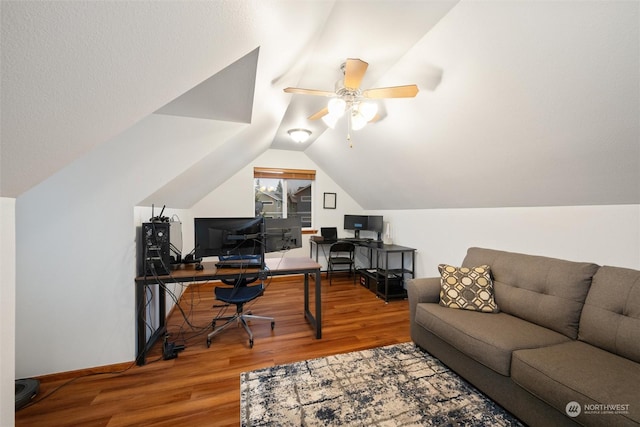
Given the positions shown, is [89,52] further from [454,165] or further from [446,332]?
[454,165]

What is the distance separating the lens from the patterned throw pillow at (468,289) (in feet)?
6.73

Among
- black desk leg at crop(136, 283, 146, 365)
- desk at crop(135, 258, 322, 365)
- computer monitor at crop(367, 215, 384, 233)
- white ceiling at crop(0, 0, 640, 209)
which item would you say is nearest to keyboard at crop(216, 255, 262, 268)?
desk at crop(135, 258, 322, 365)

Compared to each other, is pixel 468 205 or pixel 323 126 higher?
pixel 323 126

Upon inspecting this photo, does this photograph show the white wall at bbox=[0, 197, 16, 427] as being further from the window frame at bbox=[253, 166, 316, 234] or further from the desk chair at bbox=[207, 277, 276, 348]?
the window frame at bbox=[253, 166, 316, 234]

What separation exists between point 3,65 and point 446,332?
2509mm

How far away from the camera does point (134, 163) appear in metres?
1.96

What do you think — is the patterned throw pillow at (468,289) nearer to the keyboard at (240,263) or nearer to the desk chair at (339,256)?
the keyboard at (240,263)

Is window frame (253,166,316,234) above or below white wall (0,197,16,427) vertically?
above

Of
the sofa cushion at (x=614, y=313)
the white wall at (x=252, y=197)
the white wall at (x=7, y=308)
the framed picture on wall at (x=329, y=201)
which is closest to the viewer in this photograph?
the white wall at (x=7, y=308)

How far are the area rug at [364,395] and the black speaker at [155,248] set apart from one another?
3.83ft

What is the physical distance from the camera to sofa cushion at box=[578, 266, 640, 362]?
138 centimetres

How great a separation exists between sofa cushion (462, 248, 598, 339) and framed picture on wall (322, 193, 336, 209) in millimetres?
3111

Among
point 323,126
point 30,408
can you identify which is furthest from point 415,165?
point 30,408

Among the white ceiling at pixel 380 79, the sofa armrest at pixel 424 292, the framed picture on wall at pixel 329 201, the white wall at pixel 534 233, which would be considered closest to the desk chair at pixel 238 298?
the white ceiling at pixel 380 79
